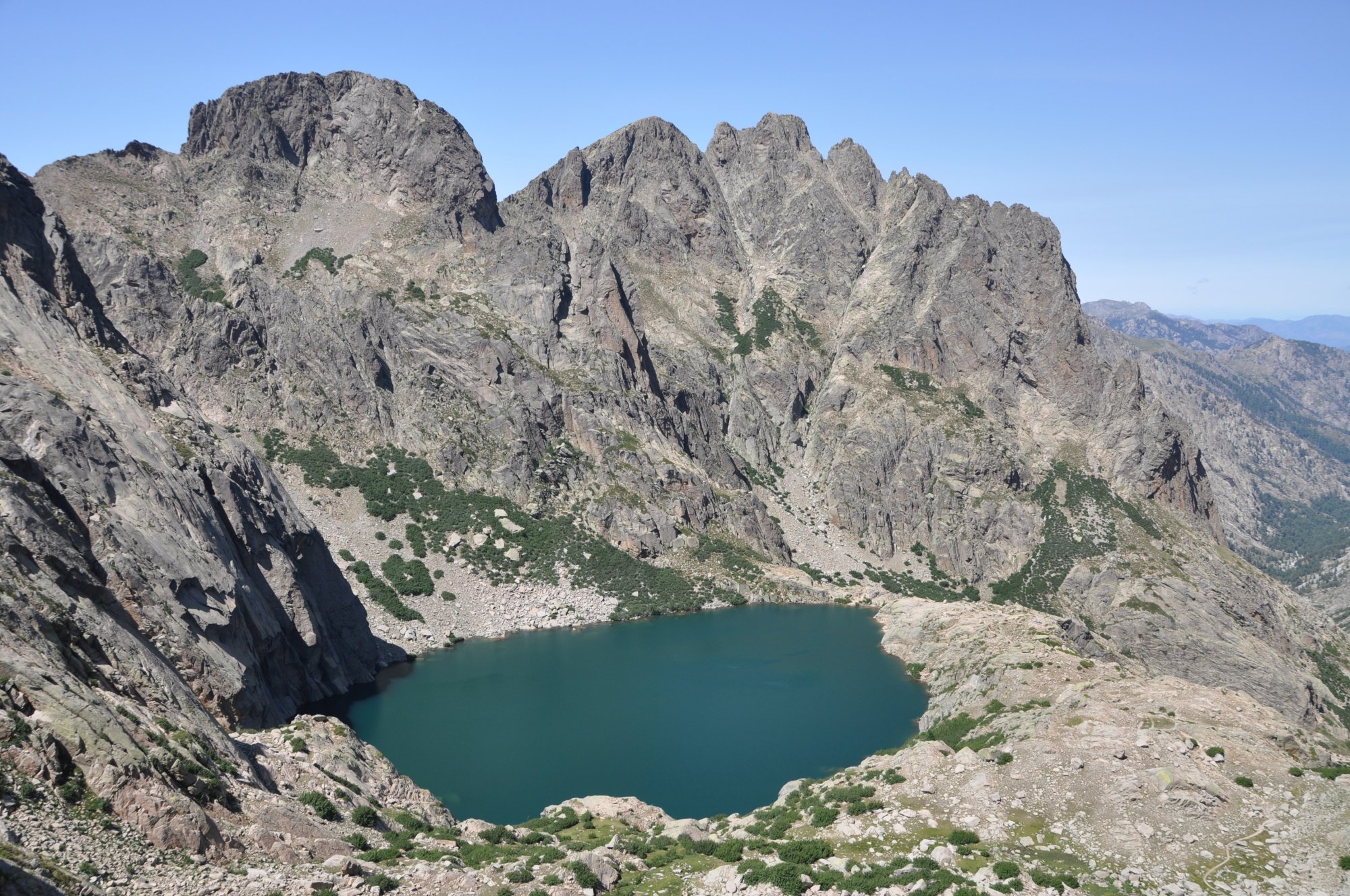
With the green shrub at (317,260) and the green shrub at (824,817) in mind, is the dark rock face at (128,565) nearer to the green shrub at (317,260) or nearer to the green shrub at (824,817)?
the green shrub at (824,817)

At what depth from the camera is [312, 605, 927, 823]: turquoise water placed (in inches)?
2633

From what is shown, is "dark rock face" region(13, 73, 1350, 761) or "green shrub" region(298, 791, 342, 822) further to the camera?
"dark rock face" region(13, 73, 1350, 761)

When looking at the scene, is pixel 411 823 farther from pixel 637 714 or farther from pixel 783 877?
pixel 637 714

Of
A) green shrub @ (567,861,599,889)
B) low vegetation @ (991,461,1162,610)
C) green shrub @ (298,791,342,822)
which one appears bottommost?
low vegetation @ (991,461,1162,610)

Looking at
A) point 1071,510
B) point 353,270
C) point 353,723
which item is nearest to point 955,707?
point 353,723

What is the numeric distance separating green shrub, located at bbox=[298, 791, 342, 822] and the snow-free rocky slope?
170mm

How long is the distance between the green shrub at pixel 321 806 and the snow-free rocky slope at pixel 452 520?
17 cm

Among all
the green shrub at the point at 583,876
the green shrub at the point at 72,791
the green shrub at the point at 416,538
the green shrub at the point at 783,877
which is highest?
the green shrub at the point at 416,538

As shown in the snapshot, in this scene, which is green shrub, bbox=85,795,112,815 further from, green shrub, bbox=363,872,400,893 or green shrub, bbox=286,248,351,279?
green shrub, bbox=286,248,351,279

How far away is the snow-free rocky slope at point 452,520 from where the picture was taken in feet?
111

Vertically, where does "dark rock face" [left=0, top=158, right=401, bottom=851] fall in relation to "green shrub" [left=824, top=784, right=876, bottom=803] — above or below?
above

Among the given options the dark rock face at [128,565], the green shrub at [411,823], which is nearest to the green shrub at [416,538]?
the dark rock face at [128,565]

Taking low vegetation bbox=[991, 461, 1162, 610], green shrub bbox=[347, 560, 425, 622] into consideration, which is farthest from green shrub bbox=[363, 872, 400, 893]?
low vegetation bbox=[991, 461, 1162, 610]

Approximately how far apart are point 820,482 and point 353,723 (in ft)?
432
